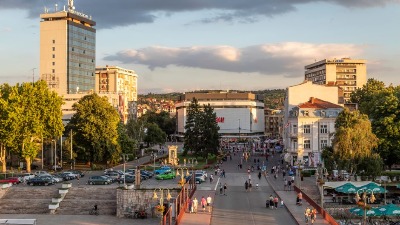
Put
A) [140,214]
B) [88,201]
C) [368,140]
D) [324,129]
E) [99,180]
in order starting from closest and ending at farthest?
[140,214], [88,201], [368,140], [99,180], [324,129]

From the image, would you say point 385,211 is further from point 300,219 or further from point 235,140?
point 235,140

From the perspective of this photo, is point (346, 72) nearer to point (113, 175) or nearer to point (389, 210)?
point (113, 175)

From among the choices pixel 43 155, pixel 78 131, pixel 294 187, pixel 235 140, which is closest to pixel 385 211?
pixel 294 187

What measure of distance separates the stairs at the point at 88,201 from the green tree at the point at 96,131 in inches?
1107

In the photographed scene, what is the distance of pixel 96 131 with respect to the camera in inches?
3561

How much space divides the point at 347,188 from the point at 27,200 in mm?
32148

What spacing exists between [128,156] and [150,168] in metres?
14.5

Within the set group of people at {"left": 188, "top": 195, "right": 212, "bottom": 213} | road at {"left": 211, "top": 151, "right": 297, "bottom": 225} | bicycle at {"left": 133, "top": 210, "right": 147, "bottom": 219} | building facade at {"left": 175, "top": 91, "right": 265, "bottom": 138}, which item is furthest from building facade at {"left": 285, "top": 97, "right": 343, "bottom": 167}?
building facade at {"left": 175, "top": 91, "right": 265, "bottom": 138}

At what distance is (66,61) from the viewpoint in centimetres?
15988

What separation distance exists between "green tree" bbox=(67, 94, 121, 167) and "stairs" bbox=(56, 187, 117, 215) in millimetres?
28128

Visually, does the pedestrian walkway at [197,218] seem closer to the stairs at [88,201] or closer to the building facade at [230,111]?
the stairs at [88,201]

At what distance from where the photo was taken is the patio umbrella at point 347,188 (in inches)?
2157

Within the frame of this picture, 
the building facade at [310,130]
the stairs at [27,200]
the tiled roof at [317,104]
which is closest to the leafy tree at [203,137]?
the building facade at [310,130]

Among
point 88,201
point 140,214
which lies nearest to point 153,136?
point 88,201
